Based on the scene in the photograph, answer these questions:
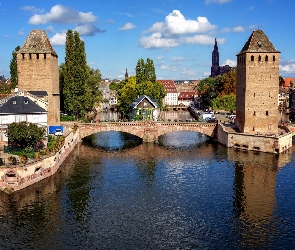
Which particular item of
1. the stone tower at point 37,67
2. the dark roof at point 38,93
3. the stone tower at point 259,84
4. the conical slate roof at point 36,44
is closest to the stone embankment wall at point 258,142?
the stone tower at point 259,84

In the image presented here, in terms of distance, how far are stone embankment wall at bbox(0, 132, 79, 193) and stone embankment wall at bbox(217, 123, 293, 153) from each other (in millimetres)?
26423

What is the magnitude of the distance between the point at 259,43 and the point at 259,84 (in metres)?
6.11

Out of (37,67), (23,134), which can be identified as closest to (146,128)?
(37,67)

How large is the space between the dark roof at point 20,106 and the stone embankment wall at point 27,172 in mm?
7632

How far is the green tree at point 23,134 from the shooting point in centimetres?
4375

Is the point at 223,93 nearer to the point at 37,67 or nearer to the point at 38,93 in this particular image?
the point at 37,67

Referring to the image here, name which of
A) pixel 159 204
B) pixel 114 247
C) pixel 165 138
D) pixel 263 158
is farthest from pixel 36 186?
pixel 165 138

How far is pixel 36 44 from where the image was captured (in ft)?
201

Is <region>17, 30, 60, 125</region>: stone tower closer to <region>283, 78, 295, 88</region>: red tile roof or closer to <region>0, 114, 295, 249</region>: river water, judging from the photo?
<region>0, 114, 295, 249</region>: river water

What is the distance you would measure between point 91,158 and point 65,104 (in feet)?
80.5

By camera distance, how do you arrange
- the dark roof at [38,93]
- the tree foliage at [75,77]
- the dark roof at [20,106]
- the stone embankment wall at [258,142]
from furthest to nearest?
the tree foliage at [75,77]
the dark roof at [38,93]
the stone embankment wall at [258,142]
the dark roof at [20,106]

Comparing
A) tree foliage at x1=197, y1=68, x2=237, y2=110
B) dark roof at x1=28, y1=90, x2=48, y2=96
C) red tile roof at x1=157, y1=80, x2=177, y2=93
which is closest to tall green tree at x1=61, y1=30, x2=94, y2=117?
dark roof at x1=28, y1=90, x2=48, y2=96

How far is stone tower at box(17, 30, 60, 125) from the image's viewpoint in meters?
60.6

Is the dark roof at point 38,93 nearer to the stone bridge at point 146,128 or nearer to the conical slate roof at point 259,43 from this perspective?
the stone bridge at point 146,128
